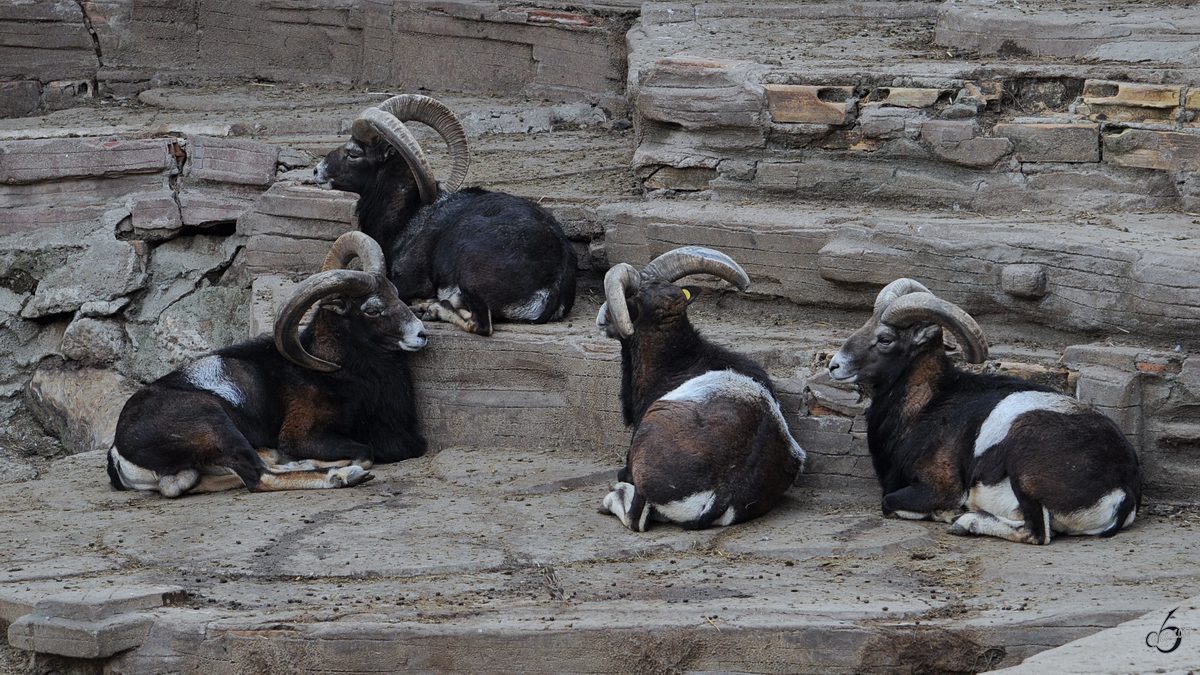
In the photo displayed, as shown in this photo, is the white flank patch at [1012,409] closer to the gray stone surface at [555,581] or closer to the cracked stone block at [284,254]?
the gray stone surface at [555,581]

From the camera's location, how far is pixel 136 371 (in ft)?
31.7

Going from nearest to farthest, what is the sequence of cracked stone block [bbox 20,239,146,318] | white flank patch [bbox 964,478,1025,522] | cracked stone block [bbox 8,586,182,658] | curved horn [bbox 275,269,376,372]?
cracked stone block [bbox 8,586,182,658] < white flank patch [bbox 964,478,1025,522] < curved horn [bbox 275,269,376,372] < cracked stone block [bbox 20,239,146,318]

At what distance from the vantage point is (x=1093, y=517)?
211 inches

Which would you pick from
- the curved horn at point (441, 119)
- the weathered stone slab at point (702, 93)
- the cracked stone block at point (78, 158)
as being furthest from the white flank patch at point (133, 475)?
the cracked stone block at point (78, 158)

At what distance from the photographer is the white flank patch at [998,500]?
5.44 metres

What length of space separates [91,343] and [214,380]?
3.55 metres

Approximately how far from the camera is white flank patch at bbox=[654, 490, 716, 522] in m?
5.62

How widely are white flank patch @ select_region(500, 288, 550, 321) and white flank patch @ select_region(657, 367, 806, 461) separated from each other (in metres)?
1.50

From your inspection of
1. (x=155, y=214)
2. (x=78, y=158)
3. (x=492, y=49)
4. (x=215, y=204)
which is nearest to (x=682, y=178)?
(x=215, y=204)

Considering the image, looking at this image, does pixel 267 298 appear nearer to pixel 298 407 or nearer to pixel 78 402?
pixel 298 407

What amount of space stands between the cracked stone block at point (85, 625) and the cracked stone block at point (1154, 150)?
5370mm

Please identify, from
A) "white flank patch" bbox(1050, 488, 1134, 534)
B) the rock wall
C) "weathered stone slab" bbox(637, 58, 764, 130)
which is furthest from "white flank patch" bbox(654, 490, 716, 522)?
the rock wall

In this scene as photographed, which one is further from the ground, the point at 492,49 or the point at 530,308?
the point at 492,49

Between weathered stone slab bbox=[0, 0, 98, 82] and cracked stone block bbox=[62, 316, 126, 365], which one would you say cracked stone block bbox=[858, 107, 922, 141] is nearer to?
cracked stone block bbox=[62, 316, 126, 365]
